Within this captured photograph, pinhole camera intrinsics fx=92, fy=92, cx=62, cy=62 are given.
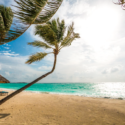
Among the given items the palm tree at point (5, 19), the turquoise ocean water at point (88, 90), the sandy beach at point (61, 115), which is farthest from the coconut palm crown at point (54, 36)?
the turquoise ocean water at point (88, 90)

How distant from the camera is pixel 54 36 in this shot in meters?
5.89

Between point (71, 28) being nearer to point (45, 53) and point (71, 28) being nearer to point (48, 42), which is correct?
point (48, 42)

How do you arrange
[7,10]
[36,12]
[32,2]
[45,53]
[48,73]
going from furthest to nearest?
1. [45,53]
2. [48,73]
3. [7,10]
4. [36,12]
5. [32,2]

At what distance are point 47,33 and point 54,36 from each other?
0.47m

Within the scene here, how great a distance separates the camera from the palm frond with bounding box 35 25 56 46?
568 centimetres

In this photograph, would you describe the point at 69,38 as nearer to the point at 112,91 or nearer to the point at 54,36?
the point at 54,36

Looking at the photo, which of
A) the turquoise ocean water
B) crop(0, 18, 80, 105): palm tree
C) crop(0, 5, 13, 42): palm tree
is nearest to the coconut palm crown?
crop(0, 18, 80, 105): palm tree

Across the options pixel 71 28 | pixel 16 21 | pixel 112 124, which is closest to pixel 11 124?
pixel 16 21

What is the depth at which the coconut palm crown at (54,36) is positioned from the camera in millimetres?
5805

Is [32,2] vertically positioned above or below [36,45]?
above

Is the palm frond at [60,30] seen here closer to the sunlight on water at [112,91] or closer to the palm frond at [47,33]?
the palm frond at [47,33]

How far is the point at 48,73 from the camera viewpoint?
5449 millimetres

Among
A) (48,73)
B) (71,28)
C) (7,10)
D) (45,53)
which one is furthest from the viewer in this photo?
(71,28)

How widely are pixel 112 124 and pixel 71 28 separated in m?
5.94
